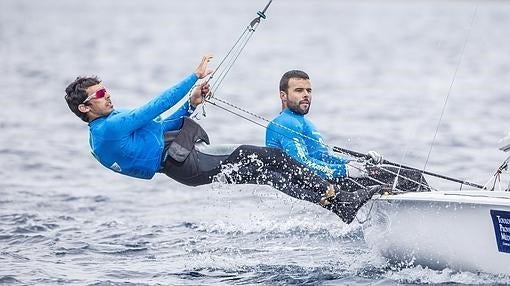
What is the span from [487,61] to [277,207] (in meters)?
30.4

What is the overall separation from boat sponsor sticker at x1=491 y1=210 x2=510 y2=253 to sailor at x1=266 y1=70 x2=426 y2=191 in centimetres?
101

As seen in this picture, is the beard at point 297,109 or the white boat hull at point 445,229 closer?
the white boat hull at point 445,229

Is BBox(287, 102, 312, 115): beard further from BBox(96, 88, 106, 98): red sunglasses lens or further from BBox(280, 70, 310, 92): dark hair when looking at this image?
BBox(96, 88, 106, 98): red sunglasses lens

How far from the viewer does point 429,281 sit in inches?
335

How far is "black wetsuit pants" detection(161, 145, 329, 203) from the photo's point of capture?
873 centimetres

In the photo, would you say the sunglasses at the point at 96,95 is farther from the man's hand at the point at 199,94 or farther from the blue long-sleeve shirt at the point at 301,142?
the blue long-sleeve shirt at the point at 301,142

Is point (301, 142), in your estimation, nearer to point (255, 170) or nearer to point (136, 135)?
point (255, 170)

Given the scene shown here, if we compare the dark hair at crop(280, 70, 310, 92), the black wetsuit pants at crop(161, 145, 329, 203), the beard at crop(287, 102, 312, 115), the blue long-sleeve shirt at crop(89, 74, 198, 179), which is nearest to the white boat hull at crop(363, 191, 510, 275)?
the black wetsuit pants at crop(161, 145, 329, 203)

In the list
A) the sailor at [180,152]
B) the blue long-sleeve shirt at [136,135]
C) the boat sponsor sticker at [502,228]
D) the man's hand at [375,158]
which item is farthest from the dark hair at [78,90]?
the boat sponsor sticker at [502,228]

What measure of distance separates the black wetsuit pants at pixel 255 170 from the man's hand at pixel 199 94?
1.27 ft

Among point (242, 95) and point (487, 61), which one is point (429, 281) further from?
point (487, 61)

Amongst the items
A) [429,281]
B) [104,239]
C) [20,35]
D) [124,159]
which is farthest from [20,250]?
[20,35]

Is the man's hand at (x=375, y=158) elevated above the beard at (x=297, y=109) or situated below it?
below

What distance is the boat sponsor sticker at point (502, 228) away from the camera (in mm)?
7969
